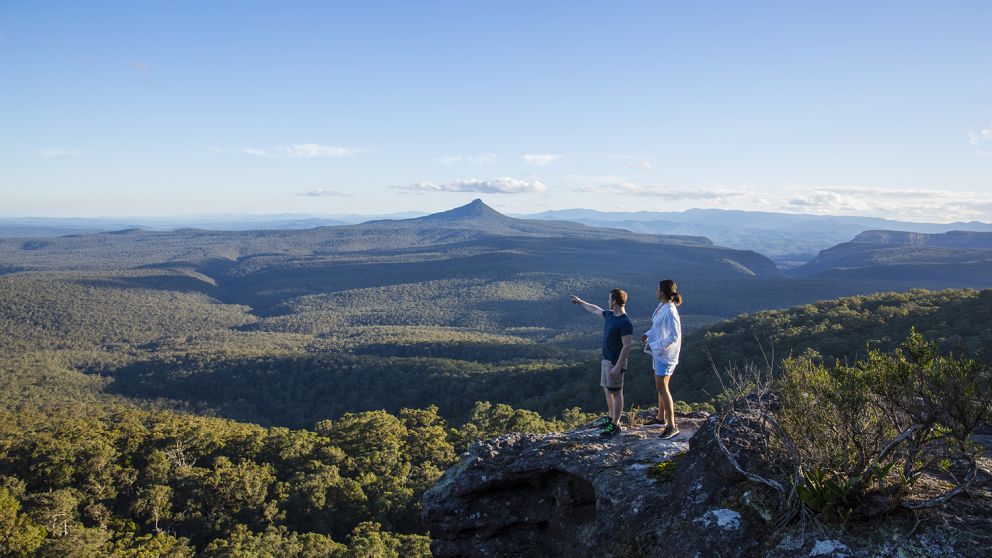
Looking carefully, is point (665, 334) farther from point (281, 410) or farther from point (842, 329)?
point (281, 410)

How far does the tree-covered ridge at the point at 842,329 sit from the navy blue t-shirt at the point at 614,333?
26418mm

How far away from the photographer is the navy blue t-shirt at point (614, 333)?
9.11 metres

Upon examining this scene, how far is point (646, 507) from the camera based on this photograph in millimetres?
7316

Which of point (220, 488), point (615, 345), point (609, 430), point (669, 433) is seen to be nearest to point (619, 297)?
point (615, 345)

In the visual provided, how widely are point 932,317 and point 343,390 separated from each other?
206 feet

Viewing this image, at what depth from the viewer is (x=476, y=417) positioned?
117 feet

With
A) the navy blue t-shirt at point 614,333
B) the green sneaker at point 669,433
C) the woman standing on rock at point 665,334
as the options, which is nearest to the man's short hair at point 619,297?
the navy blue t-shirt at point 614,333

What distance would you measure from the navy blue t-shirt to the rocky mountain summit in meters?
1.58

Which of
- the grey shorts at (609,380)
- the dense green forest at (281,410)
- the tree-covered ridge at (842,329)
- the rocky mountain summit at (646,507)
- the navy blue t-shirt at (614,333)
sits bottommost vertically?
the dense green forest at (281,410)

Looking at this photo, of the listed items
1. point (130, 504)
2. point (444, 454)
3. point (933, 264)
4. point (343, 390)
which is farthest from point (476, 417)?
point (933, 264)

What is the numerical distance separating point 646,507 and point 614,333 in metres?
2.90

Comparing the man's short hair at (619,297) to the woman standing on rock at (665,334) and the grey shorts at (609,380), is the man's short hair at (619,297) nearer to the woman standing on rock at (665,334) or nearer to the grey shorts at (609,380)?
the woman standing on rock at (665,334)

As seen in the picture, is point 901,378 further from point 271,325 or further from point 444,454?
point 271,325

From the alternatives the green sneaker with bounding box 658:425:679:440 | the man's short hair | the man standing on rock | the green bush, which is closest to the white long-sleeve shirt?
the man standing on rock
